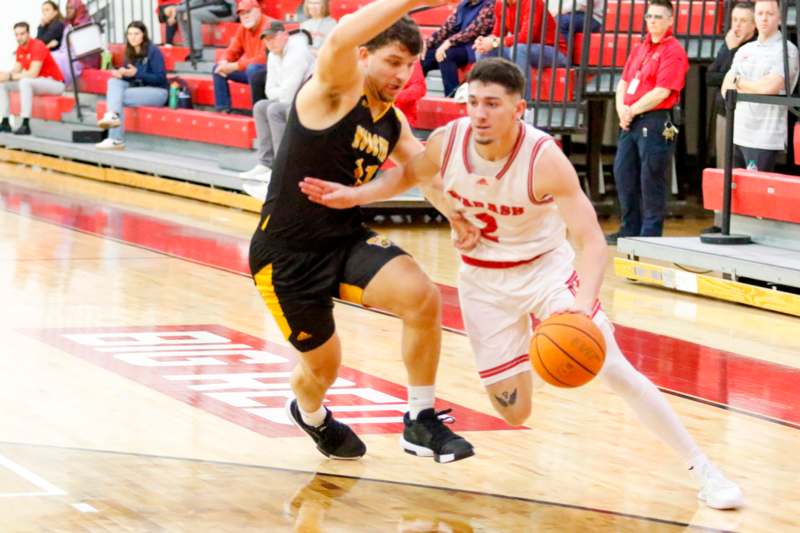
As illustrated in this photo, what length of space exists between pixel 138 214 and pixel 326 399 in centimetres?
621

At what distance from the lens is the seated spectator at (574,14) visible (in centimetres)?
1040

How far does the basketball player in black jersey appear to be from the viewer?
14.3 ft

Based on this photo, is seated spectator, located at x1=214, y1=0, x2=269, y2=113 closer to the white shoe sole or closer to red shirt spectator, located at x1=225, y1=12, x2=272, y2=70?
red shirt spectator, located at x1=225, y1=12, x2=272, y2=70

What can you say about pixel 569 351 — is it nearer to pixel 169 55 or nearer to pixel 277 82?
pixel 277 82

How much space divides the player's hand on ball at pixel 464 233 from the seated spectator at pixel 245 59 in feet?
25.8

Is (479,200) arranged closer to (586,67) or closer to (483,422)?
(483,422)

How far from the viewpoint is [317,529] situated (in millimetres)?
3961

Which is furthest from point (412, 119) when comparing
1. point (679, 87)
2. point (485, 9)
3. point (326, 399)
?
point (326, 399)

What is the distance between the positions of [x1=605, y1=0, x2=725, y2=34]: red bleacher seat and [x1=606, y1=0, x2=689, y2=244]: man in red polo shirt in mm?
1393

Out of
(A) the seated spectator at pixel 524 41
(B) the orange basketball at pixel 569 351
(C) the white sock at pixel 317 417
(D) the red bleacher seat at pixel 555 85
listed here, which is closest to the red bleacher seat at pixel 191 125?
(A) the seated spectator at pixel 524 41

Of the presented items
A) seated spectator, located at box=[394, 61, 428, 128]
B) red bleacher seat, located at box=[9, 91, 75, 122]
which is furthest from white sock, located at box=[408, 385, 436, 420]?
red bleacher seat, located at box=[9, 91, 75, 122]

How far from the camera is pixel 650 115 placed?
9.36 meters

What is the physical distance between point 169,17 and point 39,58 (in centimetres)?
159

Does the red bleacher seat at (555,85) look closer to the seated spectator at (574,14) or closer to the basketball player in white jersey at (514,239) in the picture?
the seated spectator at (574,14)
